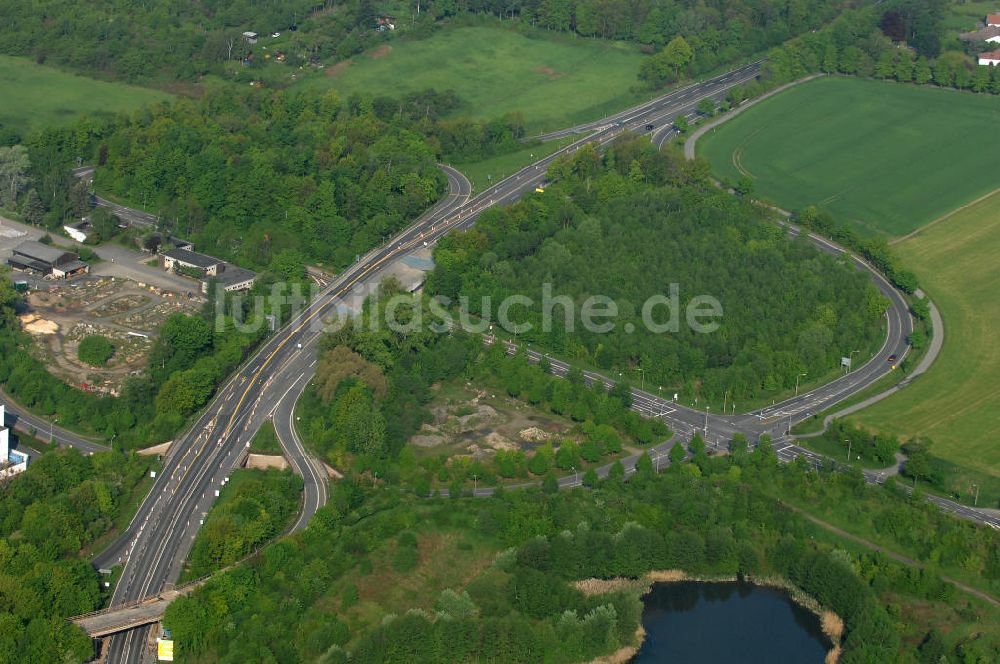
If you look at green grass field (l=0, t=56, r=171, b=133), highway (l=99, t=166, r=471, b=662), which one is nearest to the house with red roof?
highway (l=99, t=166, r=471, b=662)

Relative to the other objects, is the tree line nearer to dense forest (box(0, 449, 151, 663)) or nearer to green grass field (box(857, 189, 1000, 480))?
dense forest (box(0, 449, 151, 663))

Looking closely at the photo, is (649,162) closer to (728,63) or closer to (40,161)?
(728,63)

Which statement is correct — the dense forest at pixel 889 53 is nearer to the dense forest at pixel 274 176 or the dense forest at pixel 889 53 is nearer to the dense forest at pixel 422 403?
the dense forest at pixel 274 176

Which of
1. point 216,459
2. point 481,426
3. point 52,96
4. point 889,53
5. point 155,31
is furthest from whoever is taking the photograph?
point 155,31

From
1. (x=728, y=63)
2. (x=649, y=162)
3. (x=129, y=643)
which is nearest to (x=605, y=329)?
(x=649, y=162)

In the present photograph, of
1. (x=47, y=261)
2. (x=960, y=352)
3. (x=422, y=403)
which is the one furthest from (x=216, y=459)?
(x=960, y=352)

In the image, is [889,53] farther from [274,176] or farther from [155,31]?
[155,31]

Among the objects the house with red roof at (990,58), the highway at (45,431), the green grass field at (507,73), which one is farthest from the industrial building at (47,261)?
the house with red roof at (990,58)
